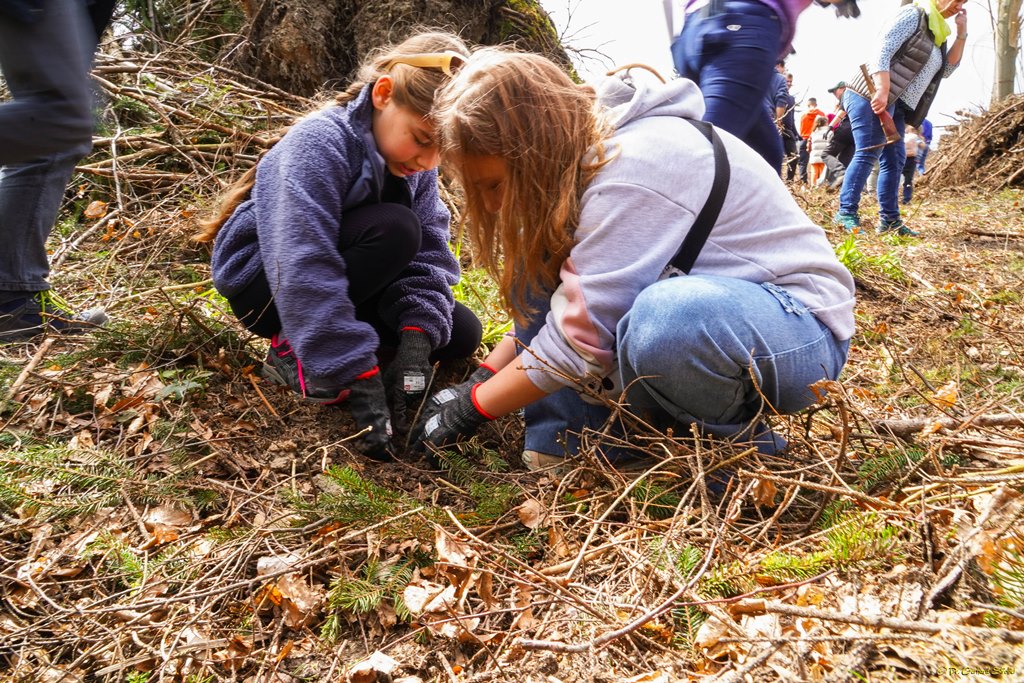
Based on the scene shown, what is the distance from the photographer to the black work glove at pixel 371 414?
1.95 m

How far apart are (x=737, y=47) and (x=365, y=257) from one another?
1.61 meters

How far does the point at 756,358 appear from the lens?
1602 mm

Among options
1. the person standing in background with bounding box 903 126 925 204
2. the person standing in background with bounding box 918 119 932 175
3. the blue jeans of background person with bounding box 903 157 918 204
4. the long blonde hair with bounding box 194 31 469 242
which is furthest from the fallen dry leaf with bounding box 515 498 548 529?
the person standing in background with bounding box 918 119 932 175

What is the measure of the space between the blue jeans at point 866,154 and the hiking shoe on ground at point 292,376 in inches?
165

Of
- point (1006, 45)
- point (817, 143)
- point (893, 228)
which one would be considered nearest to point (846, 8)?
point (893, 228)

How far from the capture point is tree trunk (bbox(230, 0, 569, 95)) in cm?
397

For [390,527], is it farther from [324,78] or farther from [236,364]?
[324,78]

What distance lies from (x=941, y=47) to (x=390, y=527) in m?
5.21

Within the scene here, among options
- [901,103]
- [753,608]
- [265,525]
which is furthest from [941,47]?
[265,525]

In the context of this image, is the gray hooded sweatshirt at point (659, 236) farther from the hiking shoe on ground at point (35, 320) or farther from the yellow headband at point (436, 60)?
the hiking shoe on ground at point (35, 320)

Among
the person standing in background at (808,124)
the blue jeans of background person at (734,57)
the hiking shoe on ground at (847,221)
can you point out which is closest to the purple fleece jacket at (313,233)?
the blue jeans of background person at (734,57)

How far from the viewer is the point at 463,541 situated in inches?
55.1

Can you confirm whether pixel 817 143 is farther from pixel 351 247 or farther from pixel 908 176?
pixel 351 247

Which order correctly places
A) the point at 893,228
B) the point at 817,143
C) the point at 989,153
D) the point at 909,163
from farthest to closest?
the point at 817,143 → the point at 989,153 → the point at 909,163 → the point at 893,228
